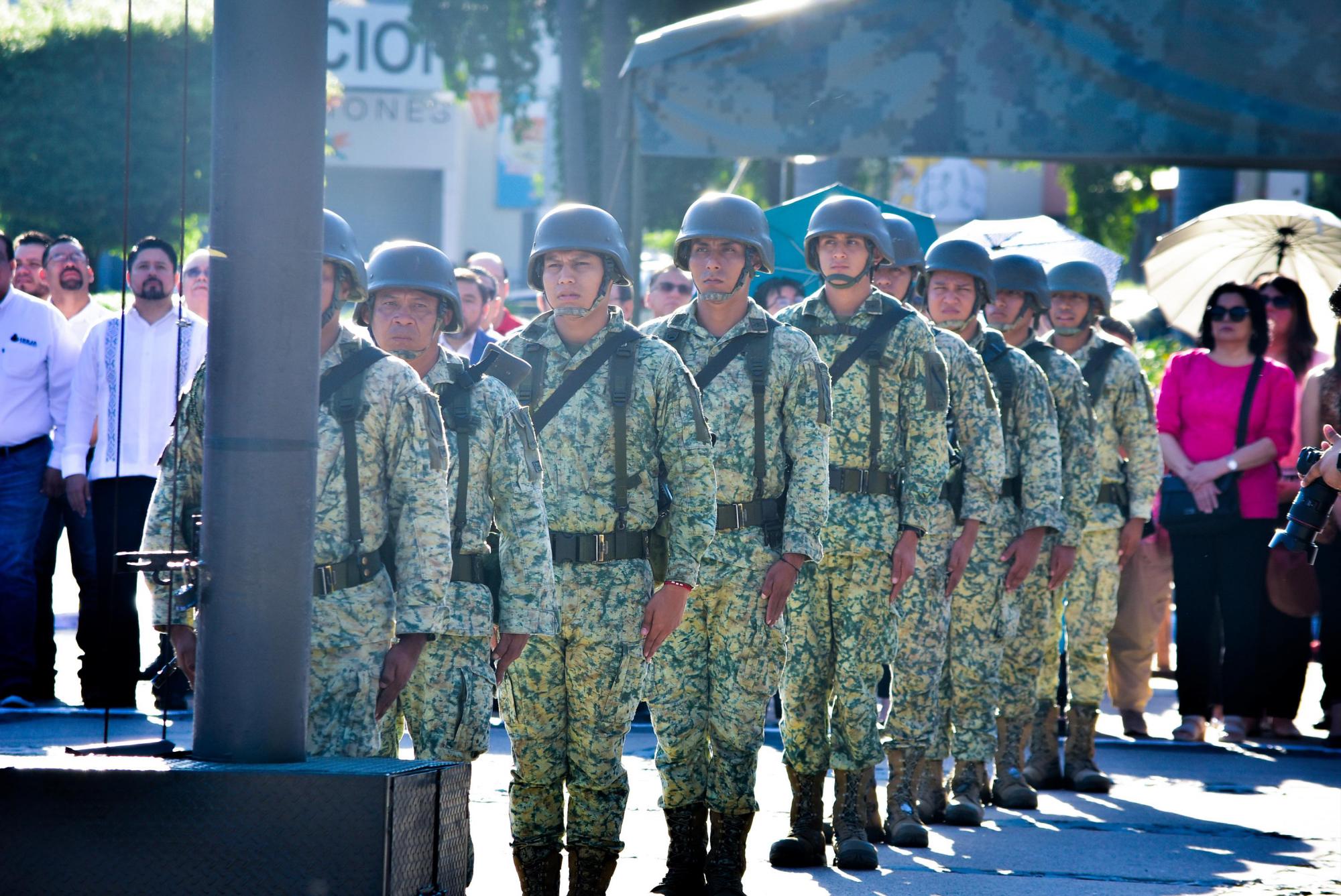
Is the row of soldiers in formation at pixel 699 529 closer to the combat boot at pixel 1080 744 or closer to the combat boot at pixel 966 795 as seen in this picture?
the combat boot at pixel 966 795

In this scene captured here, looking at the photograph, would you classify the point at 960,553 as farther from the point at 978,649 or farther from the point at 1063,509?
the point at 1063,509

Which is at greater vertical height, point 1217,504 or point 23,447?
point 23,447

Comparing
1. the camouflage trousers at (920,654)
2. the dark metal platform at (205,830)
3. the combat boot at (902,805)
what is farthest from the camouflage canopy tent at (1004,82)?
the dark metal platform at (205,830)

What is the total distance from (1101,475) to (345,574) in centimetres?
507

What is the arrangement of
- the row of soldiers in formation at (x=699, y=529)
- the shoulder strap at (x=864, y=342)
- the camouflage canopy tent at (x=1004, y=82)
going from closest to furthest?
the row of soldiers in formation at (x=699, y=529) → the shoulder strap at (x=864, y=342) → the camouflage canopy tent at (x=1004, y=82)

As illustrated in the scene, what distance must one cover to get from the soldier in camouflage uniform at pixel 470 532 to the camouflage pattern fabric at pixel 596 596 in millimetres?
256

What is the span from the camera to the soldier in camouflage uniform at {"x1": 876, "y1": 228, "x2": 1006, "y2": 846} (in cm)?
747

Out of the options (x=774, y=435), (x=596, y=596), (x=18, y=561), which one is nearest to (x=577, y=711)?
(x=596, y=596)

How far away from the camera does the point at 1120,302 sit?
23.7m

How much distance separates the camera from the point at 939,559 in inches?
299

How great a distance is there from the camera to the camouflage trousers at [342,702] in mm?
4918

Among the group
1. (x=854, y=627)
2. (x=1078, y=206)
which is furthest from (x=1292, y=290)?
(x=1078, y=206)

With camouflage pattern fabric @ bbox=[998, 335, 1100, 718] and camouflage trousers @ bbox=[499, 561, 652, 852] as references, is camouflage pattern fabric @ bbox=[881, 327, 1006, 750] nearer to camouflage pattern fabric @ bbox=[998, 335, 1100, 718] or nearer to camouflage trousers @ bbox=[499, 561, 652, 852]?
camouflage pattern fabric @ bbox=[998, 335, 1100, 718]

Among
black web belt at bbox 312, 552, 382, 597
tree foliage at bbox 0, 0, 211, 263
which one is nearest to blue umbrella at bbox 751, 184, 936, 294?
black web belt at bbox 312, 552, 382, 597
